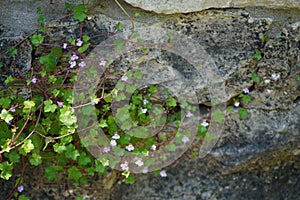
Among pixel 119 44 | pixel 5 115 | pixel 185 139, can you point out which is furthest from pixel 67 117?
pixel 185 139

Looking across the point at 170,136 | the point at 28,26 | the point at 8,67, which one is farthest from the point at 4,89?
the point at 170,136

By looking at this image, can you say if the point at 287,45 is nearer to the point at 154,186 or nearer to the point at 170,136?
the point at 170,136

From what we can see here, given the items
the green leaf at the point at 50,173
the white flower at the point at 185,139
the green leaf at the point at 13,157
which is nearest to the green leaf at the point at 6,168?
the green leaf at the point at 13,157

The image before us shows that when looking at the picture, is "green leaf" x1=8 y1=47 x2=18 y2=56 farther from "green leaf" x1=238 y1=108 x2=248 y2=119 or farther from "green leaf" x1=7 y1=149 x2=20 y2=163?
"green leaf" x1=238 y1=108 x2=248 y2=119

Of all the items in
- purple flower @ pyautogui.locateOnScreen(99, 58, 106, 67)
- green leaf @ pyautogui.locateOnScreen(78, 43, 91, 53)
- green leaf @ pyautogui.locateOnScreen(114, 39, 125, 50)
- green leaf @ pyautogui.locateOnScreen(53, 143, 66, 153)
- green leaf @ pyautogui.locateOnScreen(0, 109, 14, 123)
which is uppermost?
green leaf @ pyautogui.locateOnScreen(114, 39, 125, 50)

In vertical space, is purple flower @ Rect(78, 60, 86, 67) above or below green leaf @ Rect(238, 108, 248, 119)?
above

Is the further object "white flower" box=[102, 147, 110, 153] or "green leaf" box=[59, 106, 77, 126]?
"white flower" box=[102, 147, 110, 153]

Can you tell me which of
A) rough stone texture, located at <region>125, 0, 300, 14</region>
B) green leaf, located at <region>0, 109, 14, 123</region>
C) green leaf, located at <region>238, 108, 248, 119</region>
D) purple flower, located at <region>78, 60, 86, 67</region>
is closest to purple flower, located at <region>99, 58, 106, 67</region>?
purple flower, located at <region>78, 60, 86, 67</region>
